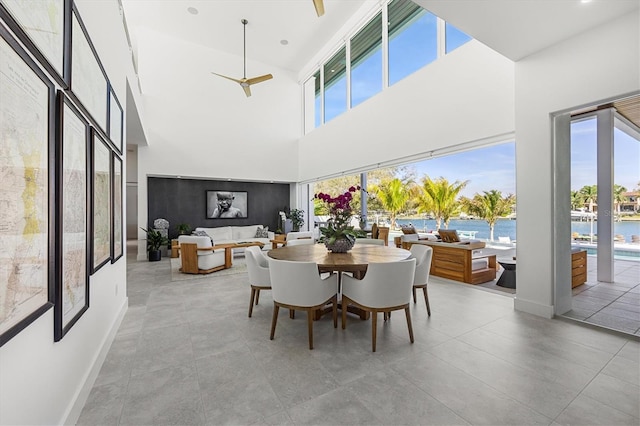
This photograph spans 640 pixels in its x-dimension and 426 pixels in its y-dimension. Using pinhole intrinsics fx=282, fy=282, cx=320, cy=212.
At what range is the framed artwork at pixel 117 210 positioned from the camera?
2910mm

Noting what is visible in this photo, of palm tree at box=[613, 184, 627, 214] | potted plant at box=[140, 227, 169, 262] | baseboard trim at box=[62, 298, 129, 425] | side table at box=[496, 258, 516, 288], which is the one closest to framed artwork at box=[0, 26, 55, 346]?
baseboard trim at box=[62, 298, 129, 425]

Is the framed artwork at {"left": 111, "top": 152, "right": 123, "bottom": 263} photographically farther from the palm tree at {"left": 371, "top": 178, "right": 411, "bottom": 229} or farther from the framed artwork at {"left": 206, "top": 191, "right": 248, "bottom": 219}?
the palm tree at {"left": 371, "top": 178, "right": 411, "bottom": 229}

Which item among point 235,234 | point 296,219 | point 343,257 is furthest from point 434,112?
point 235,234

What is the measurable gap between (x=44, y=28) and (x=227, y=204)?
25.9 feet

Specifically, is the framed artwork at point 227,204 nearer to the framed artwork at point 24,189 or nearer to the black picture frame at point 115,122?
the black picture frame at point 115,122

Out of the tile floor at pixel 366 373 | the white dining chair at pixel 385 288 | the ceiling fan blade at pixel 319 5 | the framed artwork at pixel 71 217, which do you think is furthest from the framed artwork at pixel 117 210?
the ceiling fan blade at pixel 319 5

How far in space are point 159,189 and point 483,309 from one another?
833cm

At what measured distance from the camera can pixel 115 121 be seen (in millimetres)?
3072

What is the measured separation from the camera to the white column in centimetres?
421

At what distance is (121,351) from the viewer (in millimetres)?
2480

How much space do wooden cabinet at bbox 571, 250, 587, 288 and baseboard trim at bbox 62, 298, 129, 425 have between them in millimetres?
5590

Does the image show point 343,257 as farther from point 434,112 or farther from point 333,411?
point 434,112

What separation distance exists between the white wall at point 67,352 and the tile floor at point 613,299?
4476mm

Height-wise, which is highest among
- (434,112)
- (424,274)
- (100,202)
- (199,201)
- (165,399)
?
(434,112)
